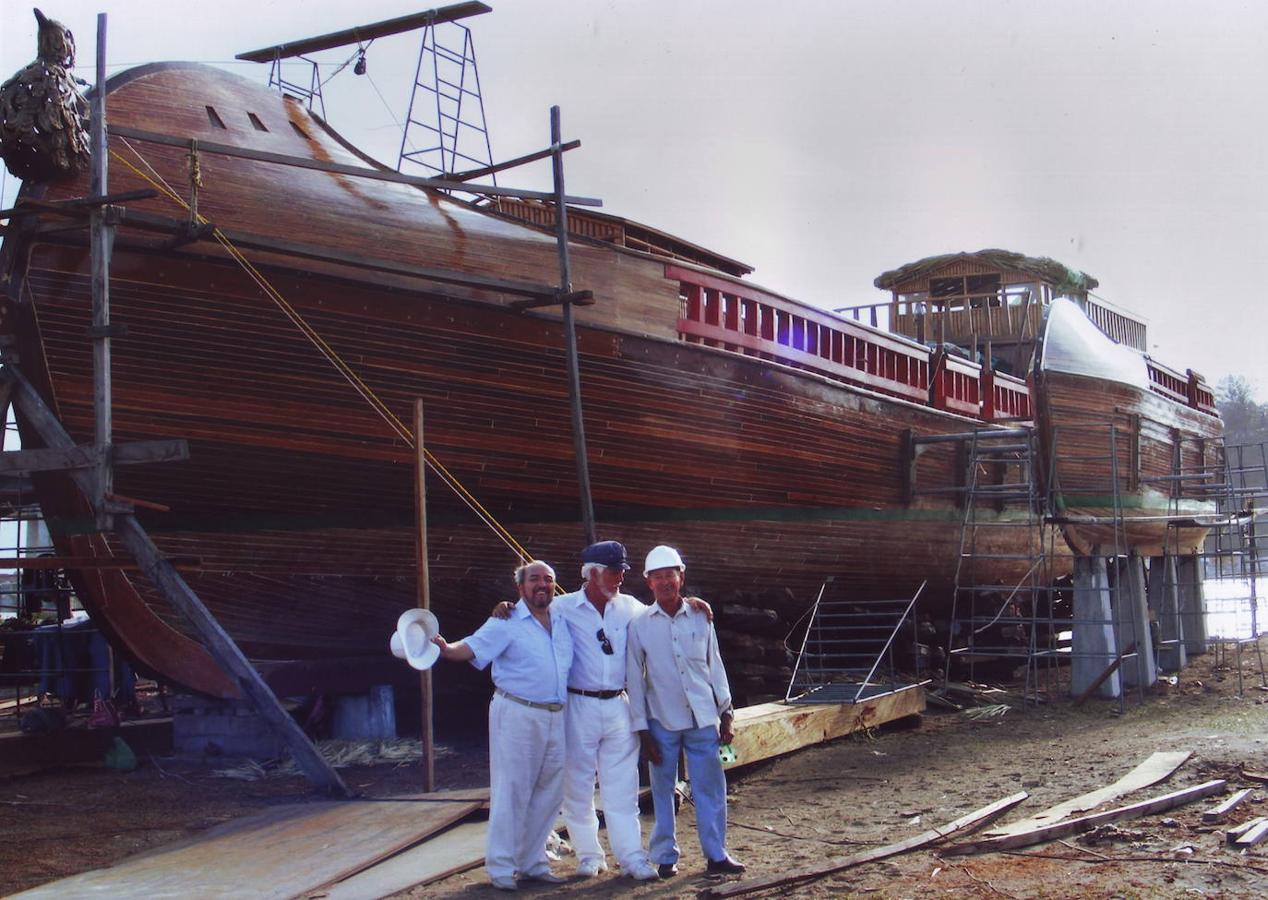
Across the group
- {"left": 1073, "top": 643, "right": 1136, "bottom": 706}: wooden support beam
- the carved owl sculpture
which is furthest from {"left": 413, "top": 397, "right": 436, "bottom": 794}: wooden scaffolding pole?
{"left": 1073, "top": 643, "right": 1136, "bottom": 706}: wooden support beam

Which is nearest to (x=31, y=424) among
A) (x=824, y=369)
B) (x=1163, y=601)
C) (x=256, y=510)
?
(x=256, y=510)

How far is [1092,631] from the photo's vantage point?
10.1m

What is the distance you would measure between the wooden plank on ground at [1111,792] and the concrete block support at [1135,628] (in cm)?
358

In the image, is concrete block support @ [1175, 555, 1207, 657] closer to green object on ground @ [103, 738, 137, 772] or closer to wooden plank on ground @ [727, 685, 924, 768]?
wooden plank on ground @ [727, 685, 924, 768]

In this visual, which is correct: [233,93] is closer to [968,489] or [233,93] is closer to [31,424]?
[31,424]

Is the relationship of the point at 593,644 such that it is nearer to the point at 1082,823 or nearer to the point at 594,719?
the point at 594,719

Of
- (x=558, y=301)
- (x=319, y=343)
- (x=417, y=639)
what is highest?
(x=558, y=301)

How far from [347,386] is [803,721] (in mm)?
3261

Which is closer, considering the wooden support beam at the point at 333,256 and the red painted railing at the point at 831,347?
the wooden support beam at the point at 333,256

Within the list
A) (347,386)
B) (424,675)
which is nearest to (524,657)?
(424,675)

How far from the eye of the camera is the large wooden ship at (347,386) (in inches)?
274

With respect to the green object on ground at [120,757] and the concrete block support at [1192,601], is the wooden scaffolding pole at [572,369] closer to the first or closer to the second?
the green object on ground at [120,757]

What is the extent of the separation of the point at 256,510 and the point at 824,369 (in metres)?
4.89

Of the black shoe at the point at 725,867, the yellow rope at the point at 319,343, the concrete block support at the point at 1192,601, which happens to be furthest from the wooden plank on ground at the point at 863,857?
the concrete block support at the point at 1192,601
